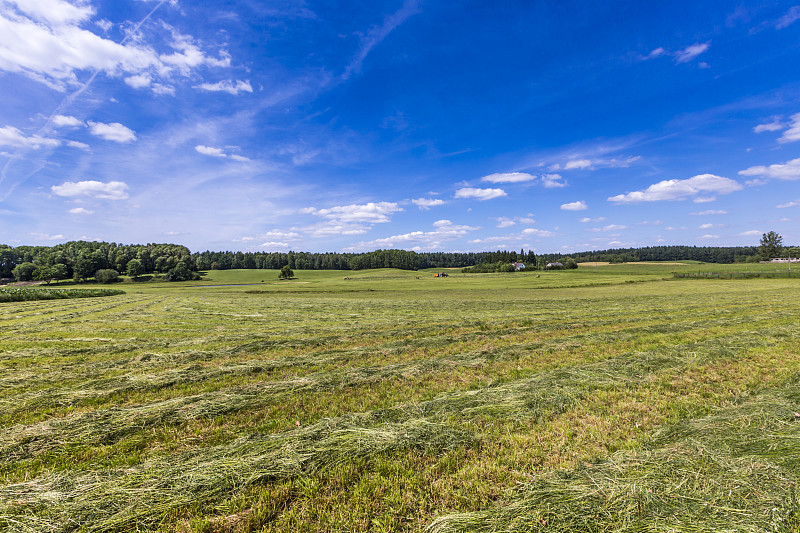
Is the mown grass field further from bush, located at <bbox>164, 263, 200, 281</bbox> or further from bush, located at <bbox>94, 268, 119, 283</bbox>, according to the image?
bush, located at <bbox>94, 268, 119, 283</bbox>

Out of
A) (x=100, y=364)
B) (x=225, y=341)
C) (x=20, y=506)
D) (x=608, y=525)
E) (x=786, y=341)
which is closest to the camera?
(x=608, y=525)

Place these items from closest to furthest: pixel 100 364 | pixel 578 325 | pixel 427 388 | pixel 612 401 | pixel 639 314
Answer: pixel 612 401, pixel 427 388, pixel 100 364, pixel 578 325, pixel 639 314

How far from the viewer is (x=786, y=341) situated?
12.5 metres

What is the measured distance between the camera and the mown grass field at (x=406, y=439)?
3.86m

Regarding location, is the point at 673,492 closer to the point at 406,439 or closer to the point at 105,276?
the point at 406,439

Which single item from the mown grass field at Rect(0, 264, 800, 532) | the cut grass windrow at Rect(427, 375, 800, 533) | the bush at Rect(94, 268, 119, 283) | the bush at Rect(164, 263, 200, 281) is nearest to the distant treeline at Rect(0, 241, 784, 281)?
the bush at Rect(164, 263, 200, 281)

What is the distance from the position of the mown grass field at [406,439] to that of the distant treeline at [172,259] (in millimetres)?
120678

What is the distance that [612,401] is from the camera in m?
7.25

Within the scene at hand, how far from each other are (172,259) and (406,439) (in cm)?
13591

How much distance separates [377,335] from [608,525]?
12753 mm

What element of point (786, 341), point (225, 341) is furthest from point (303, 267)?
point (786, 341)

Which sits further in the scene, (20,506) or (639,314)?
(639,314)

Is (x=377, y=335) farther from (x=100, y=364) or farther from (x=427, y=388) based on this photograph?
(x=100, y=364)

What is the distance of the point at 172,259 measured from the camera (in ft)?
368
